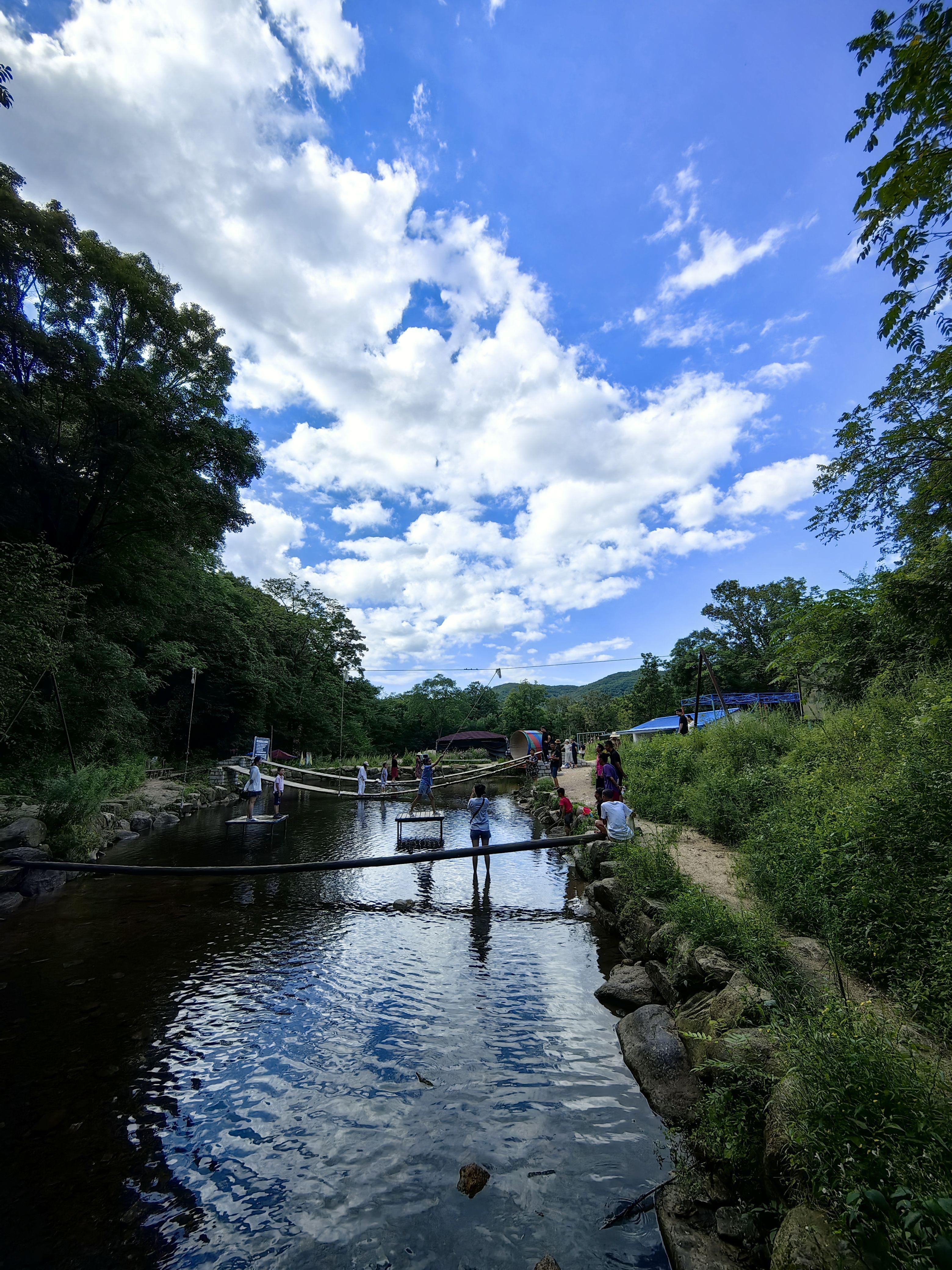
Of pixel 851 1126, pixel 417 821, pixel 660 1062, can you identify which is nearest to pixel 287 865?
pixel 417 821

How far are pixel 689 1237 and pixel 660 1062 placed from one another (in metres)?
1.44

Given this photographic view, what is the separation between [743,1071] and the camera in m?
3.07

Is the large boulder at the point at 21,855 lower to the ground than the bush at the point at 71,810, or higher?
lower

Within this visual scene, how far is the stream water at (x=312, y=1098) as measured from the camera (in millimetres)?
2807

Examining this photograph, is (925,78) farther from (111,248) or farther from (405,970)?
(111,248)

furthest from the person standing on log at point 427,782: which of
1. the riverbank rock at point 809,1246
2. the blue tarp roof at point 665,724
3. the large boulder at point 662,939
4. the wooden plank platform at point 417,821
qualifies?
the blue tarp roof at point 665,724

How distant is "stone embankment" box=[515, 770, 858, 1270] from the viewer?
2288 mm

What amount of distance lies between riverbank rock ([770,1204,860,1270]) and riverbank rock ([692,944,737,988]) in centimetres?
199

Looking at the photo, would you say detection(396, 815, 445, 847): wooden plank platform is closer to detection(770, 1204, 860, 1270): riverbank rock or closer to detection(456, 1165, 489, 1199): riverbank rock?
detection(456, 1165, 489, 1199): riverbank rock

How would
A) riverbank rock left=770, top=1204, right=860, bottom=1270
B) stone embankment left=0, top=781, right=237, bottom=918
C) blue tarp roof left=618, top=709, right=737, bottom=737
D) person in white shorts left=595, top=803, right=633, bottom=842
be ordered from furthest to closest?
blue tarp roof left=618, top=709, right=737, bottom=737
person in white shorts left=595, top=803, right=633, bottom=842
stone embankment left=0, top=781, right=237, bottom=918
riverbank rock left=770, top=1204, right=860, bottom=1270

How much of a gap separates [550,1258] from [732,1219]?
0.97 m

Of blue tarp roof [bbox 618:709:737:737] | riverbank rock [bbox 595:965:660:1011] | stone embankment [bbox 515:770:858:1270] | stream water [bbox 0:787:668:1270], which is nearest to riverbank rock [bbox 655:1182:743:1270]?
stone embankment [bbox 515:770:858:1270]

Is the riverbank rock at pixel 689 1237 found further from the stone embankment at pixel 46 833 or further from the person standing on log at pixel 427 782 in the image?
the person standing on log at pixel 427 782

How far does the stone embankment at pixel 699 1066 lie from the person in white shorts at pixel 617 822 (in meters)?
1.83
